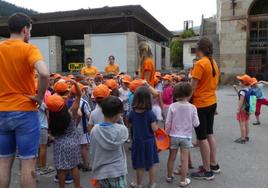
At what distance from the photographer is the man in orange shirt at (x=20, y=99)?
308 centimetres

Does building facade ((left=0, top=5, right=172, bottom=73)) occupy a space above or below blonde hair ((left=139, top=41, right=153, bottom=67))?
above

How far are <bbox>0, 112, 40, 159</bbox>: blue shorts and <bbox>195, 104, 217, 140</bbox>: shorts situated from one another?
235 cm

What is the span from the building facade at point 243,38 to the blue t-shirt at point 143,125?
18983mm

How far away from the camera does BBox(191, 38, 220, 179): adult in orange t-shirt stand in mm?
4453

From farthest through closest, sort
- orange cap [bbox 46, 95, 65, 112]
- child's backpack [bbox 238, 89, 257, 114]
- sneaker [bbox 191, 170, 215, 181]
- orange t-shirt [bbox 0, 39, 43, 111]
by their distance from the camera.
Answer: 1. child's backpack [bbox 238, 89, 257, 114]
2. sneaker [bbox 191, 170, 215, 181]
3. orange cap [bbox 46, 95, 65, 112]
4. orange t-shirt [bbox 0, 39, 43, 111]

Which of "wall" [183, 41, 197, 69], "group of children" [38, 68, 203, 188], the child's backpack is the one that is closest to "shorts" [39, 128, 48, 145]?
"group of children" [38, 68, 203, 188]

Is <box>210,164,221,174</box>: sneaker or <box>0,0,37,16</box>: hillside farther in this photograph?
<box>0,0,37,16</box>: hillside

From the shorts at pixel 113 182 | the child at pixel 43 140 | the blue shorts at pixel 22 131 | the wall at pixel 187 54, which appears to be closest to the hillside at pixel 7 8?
the wall at pixel 187 54

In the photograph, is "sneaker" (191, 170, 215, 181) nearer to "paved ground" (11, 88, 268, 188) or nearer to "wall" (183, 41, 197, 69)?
"paved ground" (11, 88, 268, 188)

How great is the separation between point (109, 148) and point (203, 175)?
2.02 metres

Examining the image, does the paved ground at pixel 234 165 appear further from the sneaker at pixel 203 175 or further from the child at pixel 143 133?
the child at pixel 143 133

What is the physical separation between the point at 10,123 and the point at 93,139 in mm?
847

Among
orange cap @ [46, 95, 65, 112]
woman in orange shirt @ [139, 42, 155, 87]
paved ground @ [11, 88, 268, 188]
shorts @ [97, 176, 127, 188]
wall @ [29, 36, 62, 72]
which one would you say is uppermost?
wall @ [29, 36, 62, 72]

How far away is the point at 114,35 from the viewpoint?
20.5 metres
